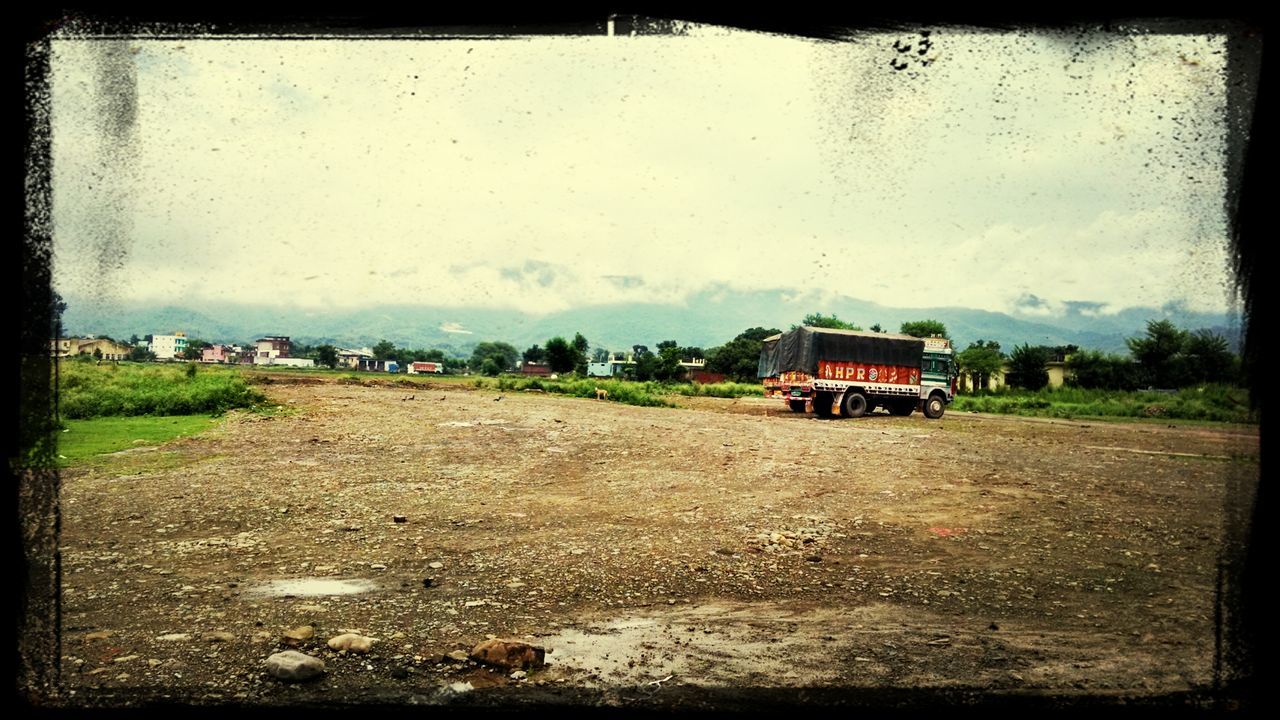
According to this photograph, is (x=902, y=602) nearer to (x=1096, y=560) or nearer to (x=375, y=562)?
(x=1096, y=560)

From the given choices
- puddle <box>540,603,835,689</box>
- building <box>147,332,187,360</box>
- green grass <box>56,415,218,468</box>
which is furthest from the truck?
building <box>147,332,187,360</box>

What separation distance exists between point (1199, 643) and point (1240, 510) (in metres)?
1.71

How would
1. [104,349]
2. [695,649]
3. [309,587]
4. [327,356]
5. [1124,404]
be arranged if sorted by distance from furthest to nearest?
[1124,404]
[327,356]
[309,587]
[104,349]
[695,649]

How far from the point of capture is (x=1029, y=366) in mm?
9492

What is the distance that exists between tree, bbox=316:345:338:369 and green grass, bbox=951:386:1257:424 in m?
7.28

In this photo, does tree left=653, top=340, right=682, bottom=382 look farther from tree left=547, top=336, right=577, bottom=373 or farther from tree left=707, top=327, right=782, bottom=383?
tree left=707, top=327, right=782, bottom=383

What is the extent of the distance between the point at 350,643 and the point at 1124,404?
47.0 feet

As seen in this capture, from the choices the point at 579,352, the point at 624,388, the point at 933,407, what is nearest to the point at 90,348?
the point at 579,352

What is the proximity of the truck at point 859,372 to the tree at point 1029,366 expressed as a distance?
586 centimetres

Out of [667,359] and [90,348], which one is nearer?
[90,348]

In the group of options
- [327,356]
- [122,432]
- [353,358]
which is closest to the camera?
[327,356]

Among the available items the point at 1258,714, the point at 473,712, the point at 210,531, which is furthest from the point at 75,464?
the point at 1258,714

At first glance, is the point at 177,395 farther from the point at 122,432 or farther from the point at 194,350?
the point at 194,350

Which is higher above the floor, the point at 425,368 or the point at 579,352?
the point at 579,352
